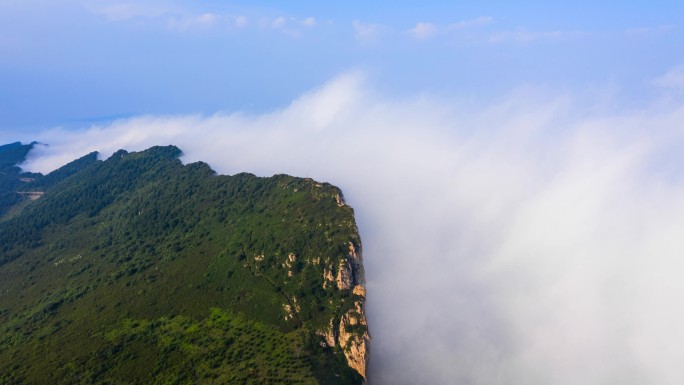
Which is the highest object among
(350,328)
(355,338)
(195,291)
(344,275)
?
(344,275)

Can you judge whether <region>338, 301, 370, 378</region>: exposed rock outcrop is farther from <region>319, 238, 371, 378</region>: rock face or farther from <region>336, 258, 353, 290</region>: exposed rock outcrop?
<region>336, 258, 353, 290</region>: exposed rock outcrop

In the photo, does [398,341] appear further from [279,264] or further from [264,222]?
[264,222]

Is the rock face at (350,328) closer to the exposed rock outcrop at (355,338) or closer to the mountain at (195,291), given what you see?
the exposed rock outcrop at (355,338)

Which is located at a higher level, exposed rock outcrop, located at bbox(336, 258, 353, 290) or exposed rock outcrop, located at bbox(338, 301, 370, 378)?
exposed rock outcrop, located at bbox(336, 258, 353, 290)

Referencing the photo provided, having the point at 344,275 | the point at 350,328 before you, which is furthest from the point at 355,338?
the point at 344,275

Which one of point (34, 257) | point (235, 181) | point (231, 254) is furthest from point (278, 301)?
point (34, 257)

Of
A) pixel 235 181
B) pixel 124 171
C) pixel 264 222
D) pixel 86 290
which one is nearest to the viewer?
pixel 86 290

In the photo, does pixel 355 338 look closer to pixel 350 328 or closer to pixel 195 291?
pixel 350 328

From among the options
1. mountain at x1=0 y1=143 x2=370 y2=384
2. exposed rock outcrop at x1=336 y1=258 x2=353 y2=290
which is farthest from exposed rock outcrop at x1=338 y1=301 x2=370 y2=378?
exposed rock outcrop at x1=336 y1=258 x2=353 y2=290
